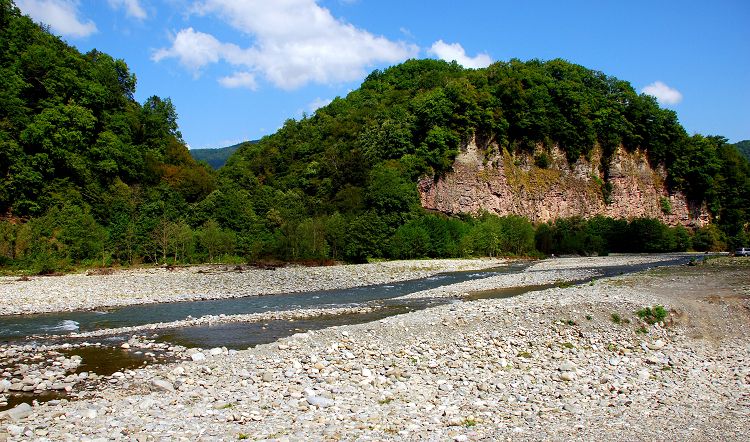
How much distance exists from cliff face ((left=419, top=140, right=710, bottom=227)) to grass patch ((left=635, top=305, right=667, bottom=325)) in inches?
2556

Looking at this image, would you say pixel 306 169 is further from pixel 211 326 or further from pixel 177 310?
pixel 211 326

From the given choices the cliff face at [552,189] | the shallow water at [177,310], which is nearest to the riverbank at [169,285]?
the shallow water at [177,310]

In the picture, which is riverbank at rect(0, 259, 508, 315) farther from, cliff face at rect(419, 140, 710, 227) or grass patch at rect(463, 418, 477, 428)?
cliff face at rect(419, 140, 710, 227)

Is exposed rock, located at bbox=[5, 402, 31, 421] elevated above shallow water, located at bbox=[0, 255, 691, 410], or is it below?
above

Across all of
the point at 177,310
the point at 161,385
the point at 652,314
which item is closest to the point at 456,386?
the point at 161,385

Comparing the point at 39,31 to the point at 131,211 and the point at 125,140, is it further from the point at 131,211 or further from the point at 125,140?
the point at 131,211

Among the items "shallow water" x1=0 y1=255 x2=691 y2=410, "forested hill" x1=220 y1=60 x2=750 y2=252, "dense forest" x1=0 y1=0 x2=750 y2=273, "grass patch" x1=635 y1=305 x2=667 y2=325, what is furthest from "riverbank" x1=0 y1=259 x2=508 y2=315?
"grass patch" x1=635 y1=305 x2=667 y2=325

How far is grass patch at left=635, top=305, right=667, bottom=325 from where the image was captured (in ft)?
58.9

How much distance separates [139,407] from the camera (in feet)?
35.0

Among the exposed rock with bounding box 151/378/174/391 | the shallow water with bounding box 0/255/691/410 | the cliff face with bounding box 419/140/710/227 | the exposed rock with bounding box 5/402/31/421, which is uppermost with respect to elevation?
the cliff face with bounding box 419/140/710/227

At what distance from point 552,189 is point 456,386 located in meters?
88.7

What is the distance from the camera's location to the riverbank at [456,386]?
940cm

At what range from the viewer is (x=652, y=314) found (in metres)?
18.2

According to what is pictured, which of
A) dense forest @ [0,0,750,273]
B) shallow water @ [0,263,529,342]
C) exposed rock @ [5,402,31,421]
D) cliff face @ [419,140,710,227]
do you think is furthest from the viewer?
cliff face @ [419,140,710,227]
